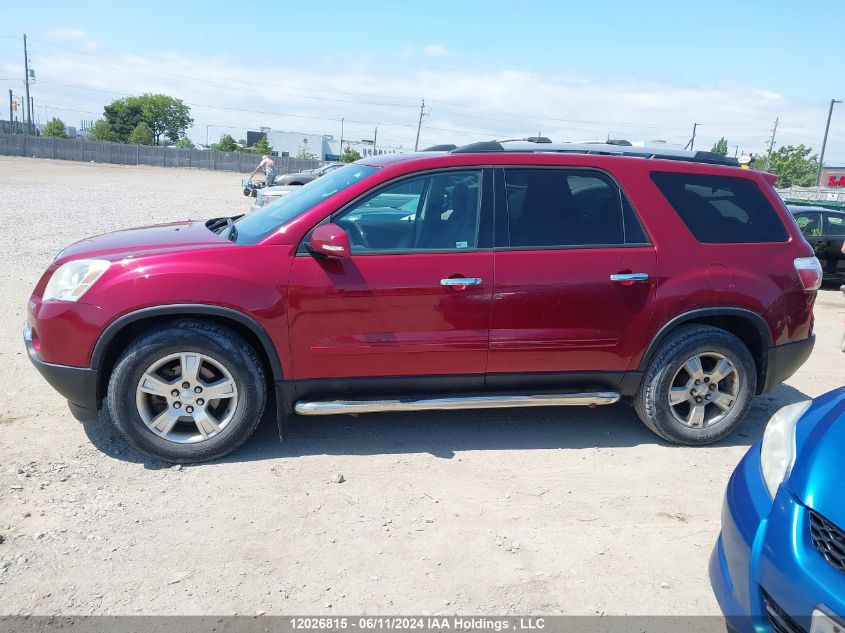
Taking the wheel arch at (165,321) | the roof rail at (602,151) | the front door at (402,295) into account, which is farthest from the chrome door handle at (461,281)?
the wheel arch at (165,321)

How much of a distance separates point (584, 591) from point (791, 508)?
108 centimetres

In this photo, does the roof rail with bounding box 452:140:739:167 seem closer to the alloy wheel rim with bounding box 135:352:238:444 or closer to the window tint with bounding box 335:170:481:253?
the window tint with bounding box 335:170:481:253

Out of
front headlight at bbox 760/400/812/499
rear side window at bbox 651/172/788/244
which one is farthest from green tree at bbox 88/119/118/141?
front headlight at bbox 760/400/812/499

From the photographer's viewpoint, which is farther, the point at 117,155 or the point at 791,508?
the point at 117,155

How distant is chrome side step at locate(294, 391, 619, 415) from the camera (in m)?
4.08

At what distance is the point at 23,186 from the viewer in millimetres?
23828

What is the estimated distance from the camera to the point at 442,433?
4.68 meters

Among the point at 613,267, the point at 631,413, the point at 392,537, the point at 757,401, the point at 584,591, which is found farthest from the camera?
the point at 757,401

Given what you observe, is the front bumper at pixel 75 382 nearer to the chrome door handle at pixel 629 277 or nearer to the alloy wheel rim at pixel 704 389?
the chrome door handle at pixel 629 277

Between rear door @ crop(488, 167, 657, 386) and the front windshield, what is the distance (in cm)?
96

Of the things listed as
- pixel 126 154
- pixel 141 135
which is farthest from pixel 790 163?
pixel 141 135

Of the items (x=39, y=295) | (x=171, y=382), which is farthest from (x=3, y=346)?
(x=171, y=382)

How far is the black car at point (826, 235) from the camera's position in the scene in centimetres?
1154

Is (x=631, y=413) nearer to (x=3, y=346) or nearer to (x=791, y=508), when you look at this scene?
(x=791, y=508)
